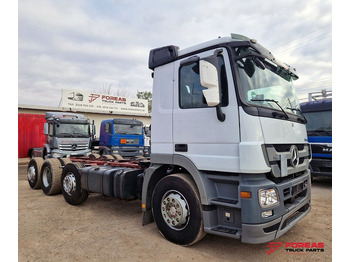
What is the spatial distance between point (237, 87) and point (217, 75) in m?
0.29

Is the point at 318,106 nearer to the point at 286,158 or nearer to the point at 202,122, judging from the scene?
the point at 286,158

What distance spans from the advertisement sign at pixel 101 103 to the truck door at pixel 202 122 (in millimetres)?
18629

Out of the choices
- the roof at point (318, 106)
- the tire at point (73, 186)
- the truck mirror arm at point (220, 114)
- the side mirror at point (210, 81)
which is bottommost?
the tire at point (73, 186)

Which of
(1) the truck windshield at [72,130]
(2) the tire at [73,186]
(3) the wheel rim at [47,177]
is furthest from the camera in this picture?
(1) the truck windshield at [72,130]

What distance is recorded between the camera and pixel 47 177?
7.04 m

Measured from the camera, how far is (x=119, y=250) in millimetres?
3430

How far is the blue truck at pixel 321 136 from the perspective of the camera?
24.2ft

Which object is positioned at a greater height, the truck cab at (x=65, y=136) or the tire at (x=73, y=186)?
the truck cab at (x=65, y=136)

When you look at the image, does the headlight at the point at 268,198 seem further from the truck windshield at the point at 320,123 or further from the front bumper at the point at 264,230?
the truck windshield at the point at 320,123

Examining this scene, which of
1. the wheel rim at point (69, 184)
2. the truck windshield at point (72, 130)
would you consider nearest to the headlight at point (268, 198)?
the wheel rim at point (69, 184)

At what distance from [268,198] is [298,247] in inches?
48.0

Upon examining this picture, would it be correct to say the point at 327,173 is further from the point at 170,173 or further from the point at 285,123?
the point at 170,173

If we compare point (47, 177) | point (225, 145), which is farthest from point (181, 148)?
point (47, 177)

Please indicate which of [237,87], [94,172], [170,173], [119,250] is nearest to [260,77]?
[237,87]
